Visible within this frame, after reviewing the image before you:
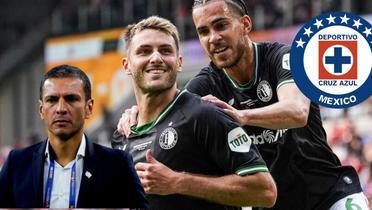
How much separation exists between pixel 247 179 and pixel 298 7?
15.5 meters

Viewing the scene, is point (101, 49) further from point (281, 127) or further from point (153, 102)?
point (153, 102)

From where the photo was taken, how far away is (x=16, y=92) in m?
27.6

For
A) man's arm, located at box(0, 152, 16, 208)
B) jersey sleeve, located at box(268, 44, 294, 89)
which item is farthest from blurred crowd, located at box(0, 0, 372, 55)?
man's arm, located at box(0, 152, 16, 208)

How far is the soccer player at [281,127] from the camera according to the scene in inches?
227

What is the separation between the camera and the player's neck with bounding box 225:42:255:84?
19.8ft

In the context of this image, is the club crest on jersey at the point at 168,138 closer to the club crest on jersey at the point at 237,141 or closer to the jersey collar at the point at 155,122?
the jersey collar at the point at 155,122

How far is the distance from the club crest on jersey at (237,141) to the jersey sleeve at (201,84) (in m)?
1.22

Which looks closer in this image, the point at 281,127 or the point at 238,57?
the point at 281,127

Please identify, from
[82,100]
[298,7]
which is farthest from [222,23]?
[298,7]

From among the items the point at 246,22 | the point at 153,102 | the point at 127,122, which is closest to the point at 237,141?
the point at 153,102

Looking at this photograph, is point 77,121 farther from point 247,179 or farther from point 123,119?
point 123,119

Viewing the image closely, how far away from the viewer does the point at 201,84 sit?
19.9 ft

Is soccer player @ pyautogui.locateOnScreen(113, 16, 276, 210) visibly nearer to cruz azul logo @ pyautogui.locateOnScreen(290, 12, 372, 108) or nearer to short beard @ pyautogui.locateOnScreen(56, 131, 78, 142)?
short beard @ pyautogui.locateOnScreen(56, 131, 78, 142)

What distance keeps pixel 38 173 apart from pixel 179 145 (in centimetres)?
96
